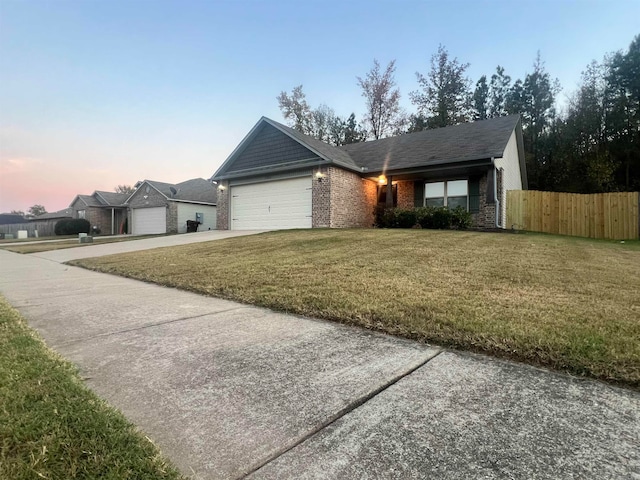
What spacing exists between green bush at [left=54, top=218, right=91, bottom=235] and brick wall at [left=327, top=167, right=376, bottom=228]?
981 inches

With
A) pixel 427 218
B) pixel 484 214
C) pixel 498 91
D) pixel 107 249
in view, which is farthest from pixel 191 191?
pixel 498 91

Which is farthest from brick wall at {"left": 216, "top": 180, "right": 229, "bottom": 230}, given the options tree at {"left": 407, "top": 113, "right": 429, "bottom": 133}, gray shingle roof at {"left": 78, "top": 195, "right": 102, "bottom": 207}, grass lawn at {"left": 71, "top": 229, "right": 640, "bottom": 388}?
tree at {"left": 407, "top": 113, "right": 429, "bottom": 133}

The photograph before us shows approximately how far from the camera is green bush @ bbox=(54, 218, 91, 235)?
89.4 feet

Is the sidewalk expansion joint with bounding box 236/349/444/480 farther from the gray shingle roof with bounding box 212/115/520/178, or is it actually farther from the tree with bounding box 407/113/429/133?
the tree with bounding box 407/113/429/133

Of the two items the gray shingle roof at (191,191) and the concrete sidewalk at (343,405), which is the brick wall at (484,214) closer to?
the concrete sidewalk at (343,405)

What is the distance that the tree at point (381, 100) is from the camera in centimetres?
2962

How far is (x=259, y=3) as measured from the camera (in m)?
12.2

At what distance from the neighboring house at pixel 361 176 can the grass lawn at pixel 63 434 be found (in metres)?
11.5

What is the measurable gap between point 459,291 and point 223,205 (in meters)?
14.5

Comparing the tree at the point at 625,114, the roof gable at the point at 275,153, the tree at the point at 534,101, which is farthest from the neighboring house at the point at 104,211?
the tree at the point at 625,114

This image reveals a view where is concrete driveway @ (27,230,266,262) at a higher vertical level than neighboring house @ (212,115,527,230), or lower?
lower

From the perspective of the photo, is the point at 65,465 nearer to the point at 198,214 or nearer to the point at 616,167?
the point at 198,214

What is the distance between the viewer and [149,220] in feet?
78.6

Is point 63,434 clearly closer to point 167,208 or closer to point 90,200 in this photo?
point 167,208
